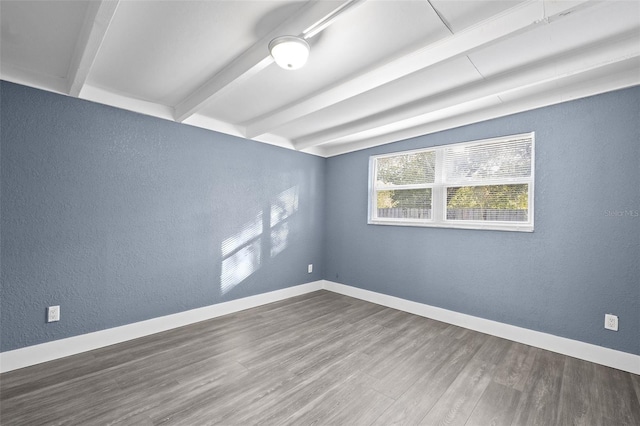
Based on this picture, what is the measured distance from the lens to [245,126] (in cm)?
379

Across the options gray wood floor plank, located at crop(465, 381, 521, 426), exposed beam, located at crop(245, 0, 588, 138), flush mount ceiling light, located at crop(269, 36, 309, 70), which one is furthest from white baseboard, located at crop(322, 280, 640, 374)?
flush mount ceiling light, located at crop(269, 36, 309, 70)

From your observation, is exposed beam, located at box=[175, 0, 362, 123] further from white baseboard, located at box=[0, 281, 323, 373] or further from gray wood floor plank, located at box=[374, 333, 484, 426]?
gray wood floor plank, located at box=[374, 333, 484, 426]

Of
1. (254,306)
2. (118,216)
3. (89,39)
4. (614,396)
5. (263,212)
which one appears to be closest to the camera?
(89,39)

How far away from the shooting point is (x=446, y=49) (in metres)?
1.89

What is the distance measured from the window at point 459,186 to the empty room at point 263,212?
3cm

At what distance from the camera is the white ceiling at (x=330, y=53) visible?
64.4 inches

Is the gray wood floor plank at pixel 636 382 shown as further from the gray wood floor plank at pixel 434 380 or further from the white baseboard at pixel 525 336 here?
the gray wood floor plank at pixel 434 380

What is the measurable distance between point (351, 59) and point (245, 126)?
2.09 metres

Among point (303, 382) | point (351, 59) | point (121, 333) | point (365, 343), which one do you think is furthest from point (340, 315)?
point (351, 59)

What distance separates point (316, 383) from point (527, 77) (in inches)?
119

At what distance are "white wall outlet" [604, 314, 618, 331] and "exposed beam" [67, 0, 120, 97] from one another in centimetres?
430

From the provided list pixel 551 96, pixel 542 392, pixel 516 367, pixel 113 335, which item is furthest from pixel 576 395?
pixel 113 335

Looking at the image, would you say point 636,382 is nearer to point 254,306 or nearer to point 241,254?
point 254,306

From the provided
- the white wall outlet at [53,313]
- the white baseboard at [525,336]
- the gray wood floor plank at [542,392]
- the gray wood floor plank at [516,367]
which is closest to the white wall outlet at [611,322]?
the white baseboard at [525,336]
